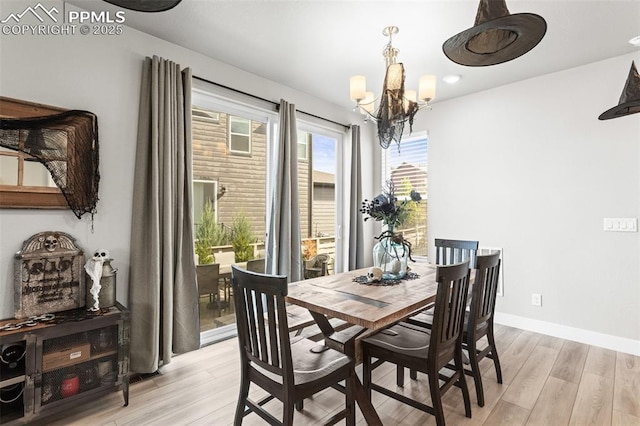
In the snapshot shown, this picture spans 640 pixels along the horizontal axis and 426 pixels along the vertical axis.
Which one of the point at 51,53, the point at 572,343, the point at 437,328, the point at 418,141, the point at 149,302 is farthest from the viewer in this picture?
the point at 418,141

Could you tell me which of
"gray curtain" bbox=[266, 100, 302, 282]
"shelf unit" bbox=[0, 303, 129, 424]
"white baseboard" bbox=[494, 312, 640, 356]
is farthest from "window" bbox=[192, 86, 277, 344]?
"white baseboard" bbox=[494, 312, 640, 356]

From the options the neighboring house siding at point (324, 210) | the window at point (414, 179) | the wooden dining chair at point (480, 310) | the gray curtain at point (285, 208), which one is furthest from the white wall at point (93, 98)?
the window at point (414, 179)

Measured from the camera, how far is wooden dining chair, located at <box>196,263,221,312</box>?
3.06m

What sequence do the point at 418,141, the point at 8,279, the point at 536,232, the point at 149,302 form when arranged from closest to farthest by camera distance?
the point at 8,279, the point at 149,302, the point at 536,232, the point at 418,141

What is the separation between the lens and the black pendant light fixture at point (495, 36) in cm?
125

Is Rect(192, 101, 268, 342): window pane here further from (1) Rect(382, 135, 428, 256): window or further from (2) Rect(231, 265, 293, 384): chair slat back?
(1) Rect(382, 135, 428, 256): window

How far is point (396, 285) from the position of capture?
2258mm

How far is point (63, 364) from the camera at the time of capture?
191 centimetres

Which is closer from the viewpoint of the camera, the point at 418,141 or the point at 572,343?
the point at 572,343

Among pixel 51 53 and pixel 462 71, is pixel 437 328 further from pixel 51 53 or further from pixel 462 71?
pixel 51 53

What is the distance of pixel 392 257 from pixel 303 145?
6.80ft

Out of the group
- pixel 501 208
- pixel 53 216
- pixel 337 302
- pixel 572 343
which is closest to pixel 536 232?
pixel 501 208

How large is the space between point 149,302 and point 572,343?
12.7ft

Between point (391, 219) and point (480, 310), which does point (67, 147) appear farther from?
point (480, 310)
